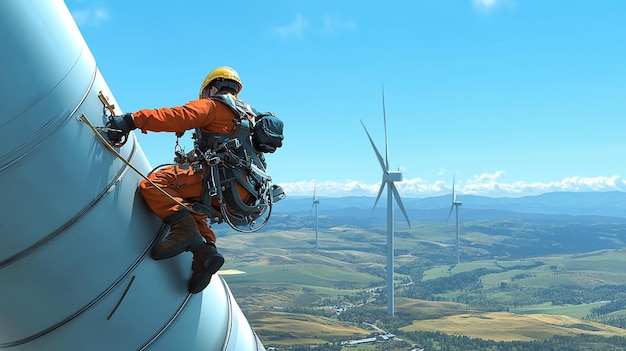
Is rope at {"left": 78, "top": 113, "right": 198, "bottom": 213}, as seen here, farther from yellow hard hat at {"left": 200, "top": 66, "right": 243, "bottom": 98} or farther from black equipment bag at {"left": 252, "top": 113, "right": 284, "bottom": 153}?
yellow hard hat at {"left": 200, "top": 66, "right": 243, "bottom": 98}

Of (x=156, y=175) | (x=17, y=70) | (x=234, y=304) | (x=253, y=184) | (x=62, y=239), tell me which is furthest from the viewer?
(x=234, y=304)

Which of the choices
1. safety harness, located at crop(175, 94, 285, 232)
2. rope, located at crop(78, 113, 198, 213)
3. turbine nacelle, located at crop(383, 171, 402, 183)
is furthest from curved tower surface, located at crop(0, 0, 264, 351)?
turbine nacelle, located at crop(383, 171, 402, 183)

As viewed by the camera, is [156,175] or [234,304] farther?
→ [234,304]

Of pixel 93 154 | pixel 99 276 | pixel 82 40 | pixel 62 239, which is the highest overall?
pixel 82 40

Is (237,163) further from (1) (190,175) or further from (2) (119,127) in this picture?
(2) (119,127)

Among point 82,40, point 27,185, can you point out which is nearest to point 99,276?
point 27,185

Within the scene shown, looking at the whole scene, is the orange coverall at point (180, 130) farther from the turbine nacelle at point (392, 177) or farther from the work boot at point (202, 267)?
the turbine nacelle at point (392, 177)

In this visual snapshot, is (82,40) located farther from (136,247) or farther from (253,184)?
(253,184)
